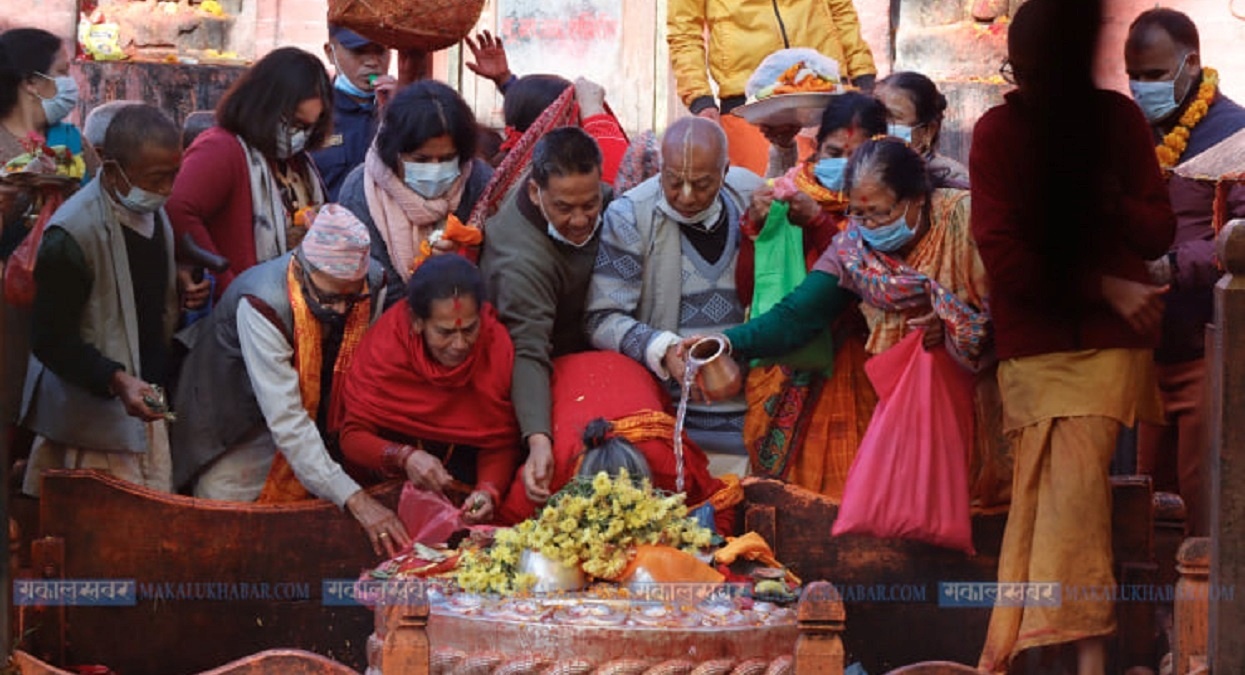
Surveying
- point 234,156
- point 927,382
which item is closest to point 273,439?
point 234,156

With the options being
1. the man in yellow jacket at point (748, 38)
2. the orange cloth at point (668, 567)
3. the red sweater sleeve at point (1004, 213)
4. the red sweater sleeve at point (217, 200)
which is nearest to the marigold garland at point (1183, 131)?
the red sweater sleeve at point (1004, 213)

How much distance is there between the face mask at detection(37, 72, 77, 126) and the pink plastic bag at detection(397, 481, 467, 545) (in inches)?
76.8

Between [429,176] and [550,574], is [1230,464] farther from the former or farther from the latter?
[429,176]

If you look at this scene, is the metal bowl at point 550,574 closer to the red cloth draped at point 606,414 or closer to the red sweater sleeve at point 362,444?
the red cloth draped at point 606,414

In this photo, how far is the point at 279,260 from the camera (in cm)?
654

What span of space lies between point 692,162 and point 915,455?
1158 mm

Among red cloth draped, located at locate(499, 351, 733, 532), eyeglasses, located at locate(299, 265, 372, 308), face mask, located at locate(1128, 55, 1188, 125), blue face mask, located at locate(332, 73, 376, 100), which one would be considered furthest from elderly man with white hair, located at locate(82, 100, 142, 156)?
face mask, located at locate(1128, 55, 1188, 125)

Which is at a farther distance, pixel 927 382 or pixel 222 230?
pixel 222 230

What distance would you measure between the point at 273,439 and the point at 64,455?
2.16 ft

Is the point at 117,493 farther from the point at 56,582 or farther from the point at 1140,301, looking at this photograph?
the point at 1140,301

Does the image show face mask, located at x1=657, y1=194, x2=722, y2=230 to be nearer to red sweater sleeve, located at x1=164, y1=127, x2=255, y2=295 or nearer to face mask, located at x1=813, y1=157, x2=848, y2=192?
face mask, located at x1=813, y1=157, x2=848, y2=192

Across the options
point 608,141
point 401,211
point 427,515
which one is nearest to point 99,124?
point 401,211

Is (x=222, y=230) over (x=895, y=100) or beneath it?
beneath

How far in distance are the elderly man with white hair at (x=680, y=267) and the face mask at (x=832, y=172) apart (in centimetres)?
34
